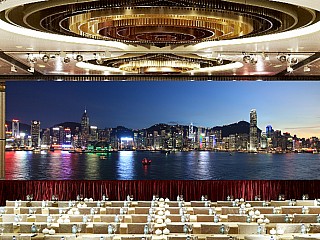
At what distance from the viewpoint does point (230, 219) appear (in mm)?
11148

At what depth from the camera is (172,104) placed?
29.1m

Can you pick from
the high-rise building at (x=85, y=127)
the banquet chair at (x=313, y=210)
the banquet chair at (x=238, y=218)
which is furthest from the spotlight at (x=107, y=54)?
the high-rise building at (x=85, y=127)

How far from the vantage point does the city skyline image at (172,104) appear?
28.1 meters

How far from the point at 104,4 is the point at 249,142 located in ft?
67.5

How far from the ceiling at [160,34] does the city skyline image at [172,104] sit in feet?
35.4

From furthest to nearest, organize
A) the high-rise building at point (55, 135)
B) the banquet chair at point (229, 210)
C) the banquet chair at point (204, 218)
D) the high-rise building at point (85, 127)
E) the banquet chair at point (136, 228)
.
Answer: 1. the high-rise building at point (85, 127)
2. the high-rise building at point (55, 135)
3. the banquet chair at point (229, 210)
4. the banquet chair at point (204, 218)
5. the banquet chair at point (136, 228)

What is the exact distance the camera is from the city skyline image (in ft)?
92.1

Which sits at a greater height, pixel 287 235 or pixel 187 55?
pixel 187 55

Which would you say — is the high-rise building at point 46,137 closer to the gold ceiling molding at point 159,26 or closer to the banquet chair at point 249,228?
the gold ceiling molding at point 159,26

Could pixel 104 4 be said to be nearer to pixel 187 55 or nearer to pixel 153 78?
pixel 187 55

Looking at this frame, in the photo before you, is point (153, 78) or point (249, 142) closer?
point (153, 78)

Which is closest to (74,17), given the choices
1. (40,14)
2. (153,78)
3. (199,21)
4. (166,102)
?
(40,14)

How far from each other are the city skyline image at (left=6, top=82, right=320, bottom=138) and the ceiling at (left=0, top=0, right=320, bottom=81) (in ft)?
35.4

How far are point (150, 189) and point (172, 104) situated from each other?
11.8 m
